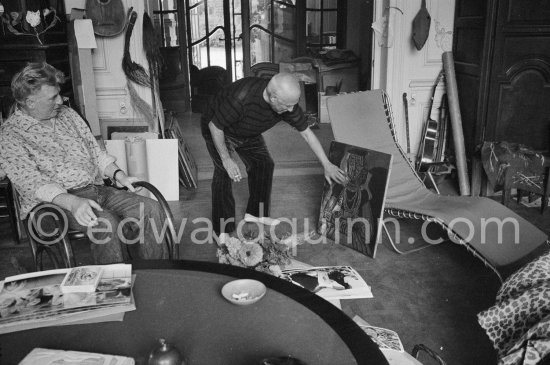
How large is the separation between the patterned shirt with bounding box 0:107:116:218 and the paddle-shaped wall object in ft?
10.5

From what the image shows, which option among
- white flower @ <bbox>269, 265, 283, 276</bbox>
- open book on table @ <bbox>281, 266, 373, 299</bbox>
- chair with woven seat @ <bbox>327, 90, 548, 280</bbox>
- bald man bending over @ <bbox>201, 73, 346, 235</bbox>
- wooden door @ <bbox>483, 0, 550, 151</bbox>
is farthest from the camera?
wooden door @ <bbox>483, 0, 550, 151</bbox>

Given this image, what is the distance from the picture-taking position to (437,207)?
3.38m

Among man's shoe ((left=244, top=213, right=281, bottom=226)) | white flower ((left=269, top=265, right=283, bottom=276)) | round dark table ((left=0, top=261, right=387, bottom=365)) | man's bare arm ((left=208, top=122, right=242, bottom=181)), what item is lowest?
man's shoe ((left=244, top=213, right=281, bottom=226))

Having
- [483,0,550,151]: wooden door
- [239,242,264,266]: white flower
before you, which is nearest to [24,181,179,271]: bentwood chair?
[239,242,264,266]: white flower

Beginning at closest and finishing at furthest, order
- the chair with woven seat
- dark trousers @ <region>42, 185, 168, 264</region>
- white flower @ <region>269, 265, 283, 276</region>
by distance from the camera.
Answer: white flower @ <region>269, 265, 283, 276</region> → dark trousers @ <region>42, 185, 168, 264</region> → the chair with woven seat

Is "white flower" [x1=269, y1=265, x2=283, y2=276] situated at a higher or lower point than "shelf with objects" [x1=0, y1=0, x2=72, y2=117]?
lower

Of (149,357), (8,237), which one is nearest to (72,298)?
(149,357)

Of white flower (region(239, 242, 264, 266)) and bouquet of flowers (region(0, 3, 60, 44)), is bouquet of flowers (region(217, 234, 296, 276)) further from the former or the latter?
bouquet of flowers (region(0, 3, 60, 44))

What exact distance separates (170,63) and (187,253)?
500 cm

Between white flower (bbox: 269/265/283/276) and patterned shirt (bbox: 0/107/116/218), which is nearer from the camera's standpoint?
white flower (bbox: 269/265/283/276)

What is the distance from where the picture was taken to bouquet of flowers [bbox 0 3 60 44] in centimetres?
384

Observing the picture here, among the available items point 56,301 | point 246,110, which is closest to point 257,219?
point 246,110

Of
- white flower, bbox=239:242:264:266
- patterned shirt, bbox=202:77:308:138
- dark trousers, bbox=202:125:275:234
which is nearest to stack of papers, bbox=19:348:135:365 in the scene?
white flower, bbox=239:242:264:266

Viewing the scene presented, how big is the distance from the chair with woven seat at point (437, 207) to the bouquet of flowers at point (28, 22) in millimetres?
2302
